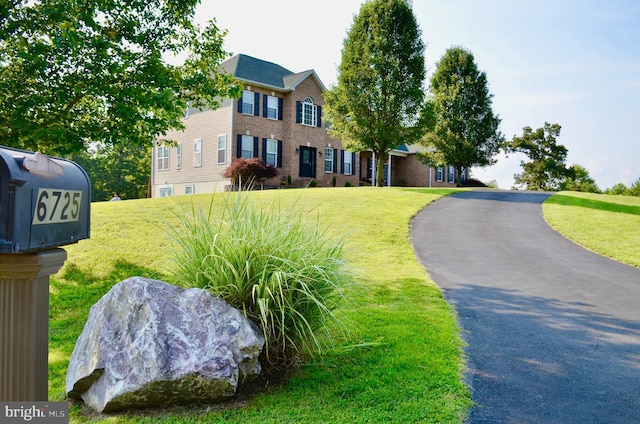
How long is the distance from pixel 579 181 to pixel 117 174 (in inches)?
1687

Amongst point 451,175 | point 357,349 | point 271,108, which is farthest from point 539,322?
point 451,175

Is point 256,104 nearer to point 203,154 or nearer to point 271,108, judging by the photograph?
point 271,108

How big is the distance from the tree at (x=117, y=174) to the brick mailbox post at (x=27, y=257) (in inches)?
1706

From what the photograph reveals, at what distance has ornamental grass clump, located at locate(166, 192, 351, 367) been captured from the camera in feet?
12.2

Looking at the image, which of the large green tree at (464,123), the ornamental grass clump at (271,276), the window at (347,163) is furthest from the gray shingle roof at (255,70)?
the ornamental grass clump at (271,276)

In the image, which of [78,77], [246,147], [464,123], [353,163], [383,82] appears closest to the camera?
[78,77]

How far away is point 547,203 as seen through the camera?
17141 mm

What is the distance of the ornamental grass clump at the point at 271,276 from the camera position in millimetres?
3709

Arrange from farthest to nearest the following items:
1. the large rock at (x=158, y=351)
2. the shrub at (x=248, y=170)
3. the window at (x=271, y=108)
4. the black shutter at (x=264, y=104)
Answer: the window at (x=271, y=108) → the black shutter at (x=264, y=104) → the shrub at (x=248, y=170) → the large rock at (x=158, y=351)

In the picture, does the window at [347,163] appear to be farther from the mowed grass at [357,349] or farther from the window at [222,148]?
the mowed grass at [357,349]

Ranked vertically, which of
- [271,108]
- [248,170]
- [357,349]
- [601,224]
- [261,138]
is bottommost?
[357,349]

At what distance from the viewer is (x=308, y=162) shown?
26.2 metres

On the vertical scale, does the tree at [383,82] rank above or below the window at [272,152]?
above

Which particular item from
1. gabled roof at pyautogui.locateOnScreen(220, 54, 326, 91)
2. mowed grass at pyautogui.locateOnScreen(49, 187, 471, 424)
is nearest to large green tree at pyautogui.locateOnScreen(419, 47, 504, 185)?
gabled roof at pyautogui.locateOnScreen(220, 54, 326, 91)
